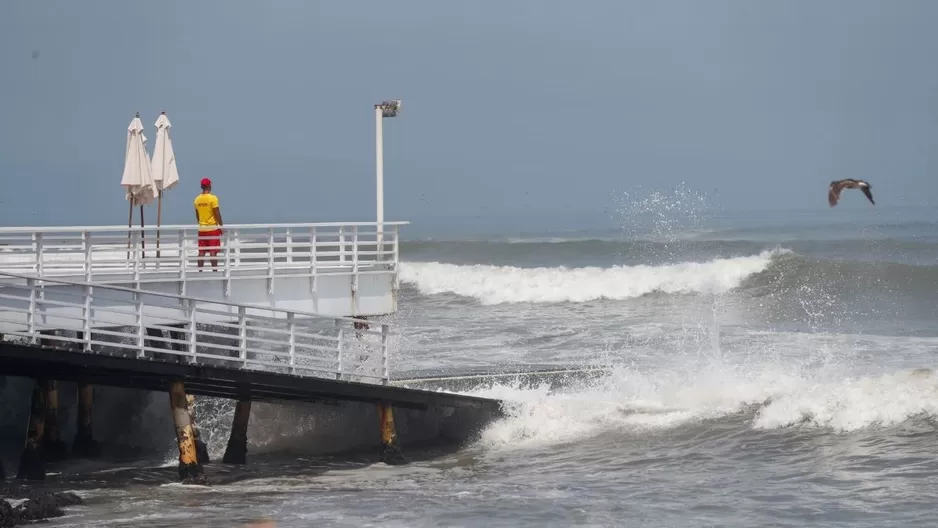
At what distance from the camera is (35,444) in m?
17.4

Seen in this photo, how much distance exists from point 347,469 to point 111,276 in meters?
4.36

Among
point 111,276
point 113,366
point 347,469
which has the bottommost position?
point 347,469

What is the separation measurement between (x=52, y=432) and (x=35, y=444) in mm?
1247

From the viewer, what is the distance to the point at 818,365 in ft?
83.8

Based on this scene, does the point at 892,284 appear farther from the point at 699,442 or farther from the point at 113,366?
the point at 113,366

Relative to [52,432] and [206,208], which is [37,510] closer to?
[52,432]

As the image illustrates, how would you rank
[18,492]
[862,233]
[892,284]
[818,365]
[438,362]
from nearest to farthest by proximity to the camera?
1. [18,492]
2. [818,365]
3. [438,362]
4. [892,284]
5. [862,233]

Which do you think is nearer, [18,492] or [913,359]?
[18,492]

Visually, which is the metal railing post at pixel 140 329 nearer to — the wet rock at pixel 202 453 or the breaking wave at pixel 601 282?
the wet rock at pixel 202 453

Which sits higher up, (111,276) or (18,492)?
(111,276)

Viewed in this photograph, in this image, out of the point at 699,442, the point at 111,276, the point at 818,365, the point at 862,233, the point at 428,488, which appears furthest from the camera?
the point at 862,233

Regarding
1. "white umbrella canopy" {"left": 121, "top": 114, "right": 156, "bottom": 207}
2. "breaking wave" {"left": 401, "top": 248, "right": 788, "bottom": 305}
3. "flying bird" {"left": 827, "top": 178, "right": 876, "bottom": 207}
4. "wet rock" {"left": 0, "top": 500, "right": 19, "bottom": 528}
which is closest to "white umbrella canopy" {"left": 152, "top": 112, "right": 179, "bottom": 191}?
"white umbrella canopy" {"left": 121, "top": 114, "right": 156, "bottom": 207}

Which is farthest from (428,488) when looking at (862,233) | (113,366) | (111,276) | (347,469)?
(862,233)

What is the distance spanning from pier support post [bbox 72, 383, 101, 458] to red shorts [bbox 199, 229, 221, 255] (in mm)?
2884
